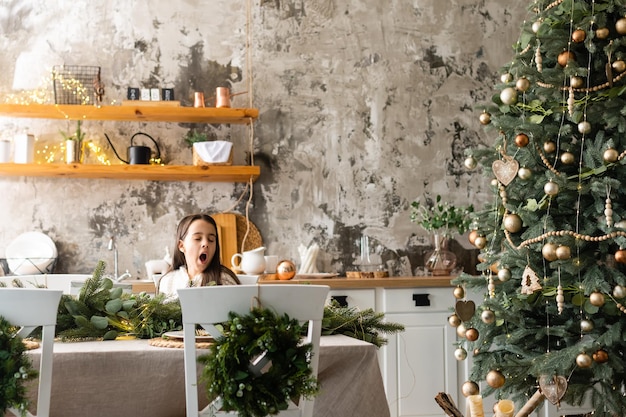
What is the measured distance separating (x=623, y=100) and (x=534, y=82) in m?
0.35

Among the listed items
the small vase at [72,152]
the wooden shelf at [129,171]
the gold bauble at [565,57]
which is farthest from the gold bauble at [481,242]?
the small vase at [72,152]

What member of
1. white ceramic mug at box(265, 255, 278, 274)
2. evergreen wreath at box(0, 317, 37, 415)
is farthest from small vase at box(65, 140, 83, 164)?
evergreen wreath at box(0, 317, 37, 415)

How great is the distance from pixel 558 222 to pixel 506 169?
0.29 m

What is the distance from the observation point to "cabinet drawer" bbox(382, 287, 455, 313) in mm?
4730

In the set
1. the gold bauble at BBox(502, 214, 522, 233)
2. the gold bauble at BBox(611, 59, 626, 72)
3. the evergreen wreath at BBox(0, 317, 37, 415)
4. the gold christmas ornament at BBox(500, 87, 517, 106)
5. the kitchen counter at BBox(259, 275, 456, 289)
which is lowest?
the kitchen counter at BBox(259, 275, 456, 289)

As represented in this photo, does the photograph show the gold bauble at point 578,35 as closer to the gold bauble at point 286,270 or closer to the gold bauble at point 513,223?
the gold bauble at point 513,223

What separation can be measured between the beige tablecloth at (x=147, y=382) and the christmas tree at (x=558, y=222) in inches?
39.1

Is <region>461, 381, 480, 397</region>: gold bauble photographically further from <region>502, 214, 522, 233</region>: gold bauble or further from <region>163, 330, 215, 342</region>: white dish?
<region>163, 330, 215, 342</region>: white dish

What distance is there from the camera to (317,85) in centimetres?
538

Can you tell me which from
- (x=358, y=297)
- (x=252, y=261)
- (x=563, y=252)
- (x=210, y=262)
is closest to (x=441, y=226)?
(x=358, y=297)

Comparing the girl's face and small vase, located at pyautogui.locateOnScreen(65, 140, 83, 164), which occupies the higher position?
small vase, located at pyautogui.locateOnScreen(65, 140, 83, 164)

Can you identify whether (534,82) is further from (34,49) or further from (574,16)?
(34,49)

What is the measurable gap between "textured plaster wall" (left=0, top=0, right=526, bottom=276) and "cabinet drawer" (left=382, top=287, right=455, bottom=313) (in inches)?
24.1

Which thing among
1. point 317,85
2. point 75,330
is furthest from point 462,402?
point 75,330
